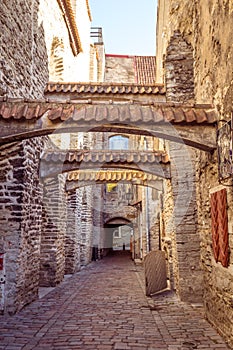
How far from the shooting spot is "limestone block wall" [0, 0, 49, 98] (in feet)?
20.0

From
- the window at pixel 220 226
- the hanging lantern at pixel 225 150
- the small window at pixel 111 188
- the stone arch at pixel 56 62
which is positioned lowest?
the window at pixel 220 226

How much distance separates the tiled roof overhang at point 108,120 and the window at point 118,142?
52.9ft

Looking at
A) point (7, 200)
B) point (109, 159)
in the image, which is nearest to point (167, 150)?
point (109, 159)

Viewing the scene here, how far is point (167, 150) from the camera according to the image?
884 cm

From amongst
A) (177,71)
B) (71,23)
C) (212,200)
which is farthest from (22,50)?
(71,23)

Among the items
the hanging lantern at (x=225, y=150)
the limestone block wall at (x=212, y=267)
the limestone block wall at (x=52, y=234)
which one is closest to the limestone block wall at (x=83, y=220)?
the limestone block wall at (x=52, y=234)

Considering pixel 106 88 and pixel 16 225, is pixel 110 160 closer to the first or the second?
pixel 106 88

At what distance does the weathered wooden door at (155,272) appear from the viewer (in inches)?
327

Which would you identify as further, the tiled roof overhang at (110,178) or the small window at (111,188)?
the small window at (111,188)

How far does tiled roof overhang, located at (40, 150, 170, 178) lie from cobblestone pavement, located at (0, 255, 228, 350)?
337cm

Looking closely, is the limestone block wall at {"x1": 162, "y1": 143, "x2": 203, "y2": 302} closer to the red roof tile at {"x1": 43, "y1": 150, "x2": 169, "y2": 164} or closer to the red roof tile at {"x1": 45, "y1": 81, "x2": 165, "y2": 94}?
the red roof tile at {"x1": 43, "y1": 150, "x2": 169, "y2": 164}

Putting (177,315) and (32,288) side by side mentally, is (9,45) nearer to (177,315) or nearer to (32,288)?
(32,288)

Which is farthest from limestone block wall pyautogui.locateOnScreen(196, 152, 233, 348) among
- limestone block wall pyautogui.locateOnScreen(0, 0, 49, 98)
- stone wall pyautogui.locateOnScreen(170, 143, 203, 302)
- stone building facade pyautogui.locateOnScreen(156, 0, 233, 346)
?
limestone block wall pyautogui.locateOnScreen(0, 0, 49, 98)

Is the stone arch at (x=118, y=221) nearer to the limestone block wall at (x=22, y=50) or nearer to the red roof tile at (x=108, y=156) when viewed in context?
the red roof tile at (x=108, y=156)
